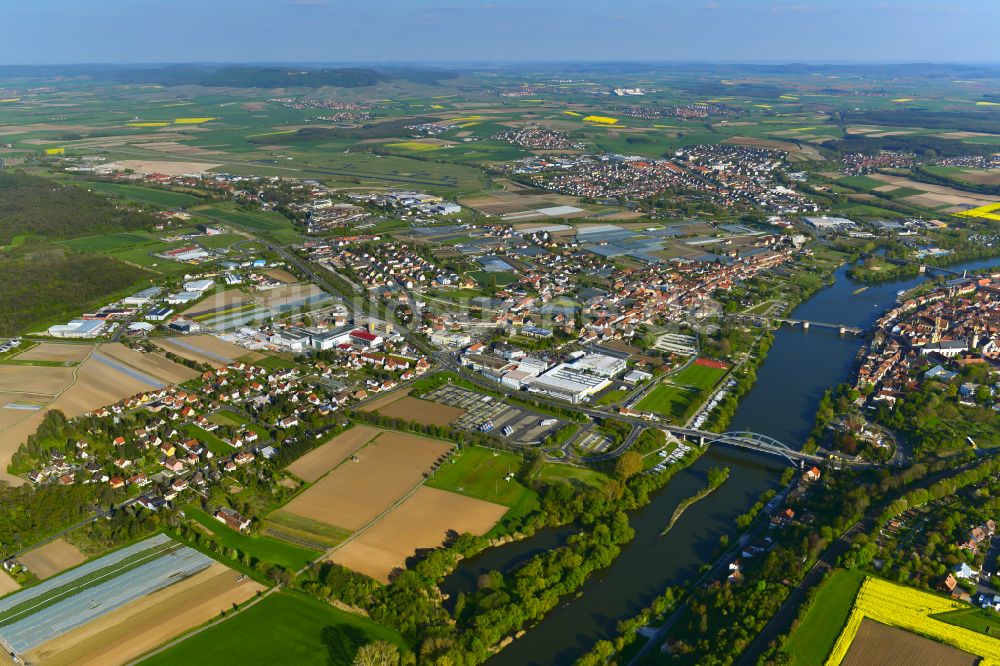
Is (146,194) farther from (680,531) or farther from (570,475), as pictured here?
(680,531)

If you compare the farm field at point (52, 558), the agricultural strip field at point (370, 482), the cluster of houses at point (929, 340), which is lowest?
the farm field at point (52, 558)

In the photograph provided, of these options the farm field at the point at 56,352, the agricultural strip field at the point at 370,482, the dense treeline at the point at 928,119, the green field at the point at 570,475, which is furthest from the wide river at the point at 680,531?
the dense treeline at the point at 928,119

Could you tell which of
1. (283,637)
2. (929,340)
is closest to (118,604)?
(283,637)

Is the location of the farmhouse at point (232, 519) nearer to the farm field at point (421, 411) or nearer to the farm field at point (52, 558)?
the farm field at point (52, 558)

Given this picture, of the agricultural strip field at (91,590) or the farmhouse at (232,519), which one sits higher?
the farmhouse at (232,519)

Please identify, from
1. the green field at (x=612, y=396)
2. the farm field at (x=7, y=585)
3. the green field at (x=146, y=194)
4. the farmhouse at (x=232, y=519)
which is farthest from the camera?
the green field at (x=146, y=194)

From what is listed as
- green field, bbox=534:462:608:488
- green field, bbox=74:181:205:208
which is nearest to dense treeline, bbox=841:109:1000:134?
green field, bbox=74:181:205:208
